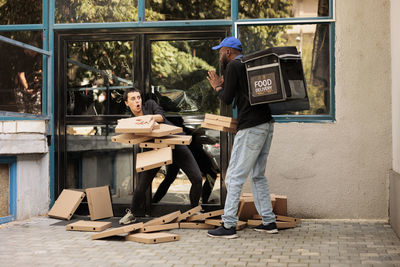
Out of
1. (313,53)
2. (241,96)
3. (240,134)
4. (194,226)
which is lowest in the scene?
(194,226)

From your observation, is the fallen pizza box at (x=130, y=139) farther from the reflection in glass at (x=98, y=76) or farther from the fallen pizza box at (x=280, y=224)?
the fallen pizza box at (x=280, y=224)

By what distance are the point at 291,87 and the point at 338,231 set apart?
1932 mm

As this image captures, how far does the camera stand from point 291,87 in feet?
19.7

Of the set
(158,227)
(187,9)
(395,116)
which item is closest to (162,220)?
(158,227)

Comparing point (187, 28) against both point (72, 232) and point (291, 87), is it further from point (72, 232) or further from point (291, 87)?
point (72, 232)

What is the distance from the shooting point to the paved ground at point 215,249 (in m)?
5.10

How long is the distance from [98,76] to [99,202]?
188cm

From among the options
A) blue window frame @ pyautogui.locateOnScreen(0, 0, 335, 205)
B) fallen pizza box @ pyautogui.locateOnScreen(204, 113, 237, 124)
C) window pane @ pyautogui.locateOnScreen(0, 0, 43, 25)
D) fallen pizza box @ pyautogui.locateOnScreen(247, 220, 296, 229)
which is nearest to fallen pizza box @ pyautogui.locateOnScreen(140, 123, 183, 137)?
fallen pizza box @ pyautogui.locateOnScreen(204, 113, 237, 124)

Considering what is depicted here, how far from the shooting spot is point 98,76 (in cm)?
818

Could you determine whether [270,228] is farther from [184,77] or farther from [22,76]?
[22,76]

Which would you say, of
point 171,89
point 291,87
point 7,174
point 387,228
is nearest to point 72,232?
point 7,174

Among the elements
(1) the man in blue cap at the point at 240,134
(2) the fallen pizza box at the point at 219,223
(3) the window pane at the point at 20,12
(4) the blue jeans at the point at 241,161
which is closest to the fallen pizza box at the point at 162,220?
(2) the fallen pizza box at the point at 219,223

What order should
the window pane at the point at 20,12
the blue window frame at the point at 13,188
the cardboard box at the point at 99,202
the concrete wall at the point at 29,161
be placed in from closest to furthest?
the concrete wall at the point at 29,161, the blue window frame at the point at 13,188, the cardboard box at the point at 99,202, the window pane at the point at 20,12

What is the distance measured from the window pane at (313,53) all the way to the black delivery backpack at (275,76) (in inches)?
62.5
